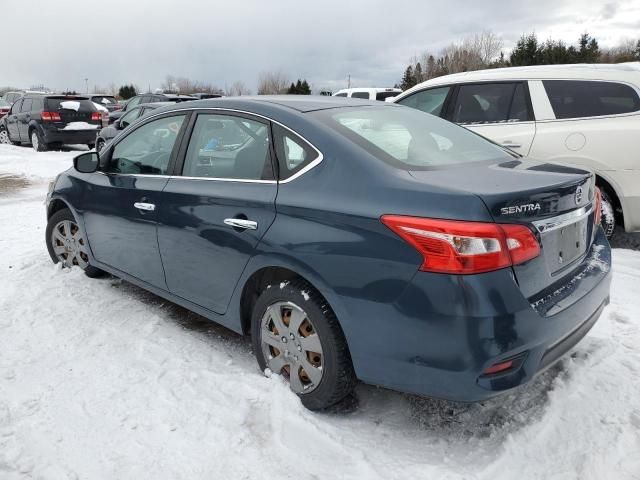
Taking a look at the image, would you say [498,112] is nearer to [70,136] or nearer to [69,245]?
[69,245]

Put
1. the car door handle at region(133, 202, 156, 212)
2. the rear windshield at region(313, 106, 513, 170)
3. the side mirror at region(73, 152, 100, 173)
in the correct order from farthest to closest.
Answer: the side mirror at region(73, 152, 100, 173)
the car door handle at region(133, 202, 156, 212)
the rear windshield at region(313, 106, 513, 170)

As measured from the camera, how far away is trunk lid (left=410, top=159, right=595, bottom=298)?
221 centimetres

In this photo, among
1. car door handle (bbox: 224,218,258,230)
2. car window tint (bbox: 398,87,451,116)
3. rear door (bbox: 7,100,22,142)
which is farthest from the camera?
rear door (bbox: 7,100,22,142)

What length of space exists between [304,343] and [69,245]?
9.72ft

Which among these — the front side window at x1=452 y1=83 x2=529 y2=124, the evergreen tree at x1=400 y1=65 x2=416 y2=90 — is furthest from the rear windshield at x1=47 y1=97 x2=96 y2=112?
the evergreen tree at x1=400 y1=65 x2=416 y2=90

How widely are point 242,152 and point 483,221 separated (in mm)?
1524

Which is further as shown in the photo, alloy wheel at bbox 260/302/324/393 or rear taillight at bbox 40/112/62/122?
rear taillight at bbox 40/112/62/122

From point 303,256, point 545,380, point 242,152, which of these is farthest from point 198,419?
point 545,380

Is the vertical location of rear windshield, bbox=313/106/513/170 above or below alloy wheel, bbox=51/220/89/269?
above

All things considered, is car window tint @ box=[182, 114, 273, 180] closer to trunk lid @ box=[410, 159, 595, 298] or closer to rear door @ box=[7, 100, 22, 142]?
trunk lid @ box=[410, 159, 595, 298]

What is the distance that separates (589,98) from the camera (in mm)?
5281

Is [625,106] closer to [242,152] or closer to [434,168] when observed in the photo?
[434,168]

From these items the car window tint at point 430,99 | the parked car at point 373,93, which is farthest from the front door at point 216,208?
the parked car at point 373,93

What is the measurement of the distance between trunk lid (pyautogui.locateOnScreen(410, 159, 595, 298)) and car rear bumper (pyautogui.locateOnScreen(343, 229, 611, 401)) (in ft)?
0.43
